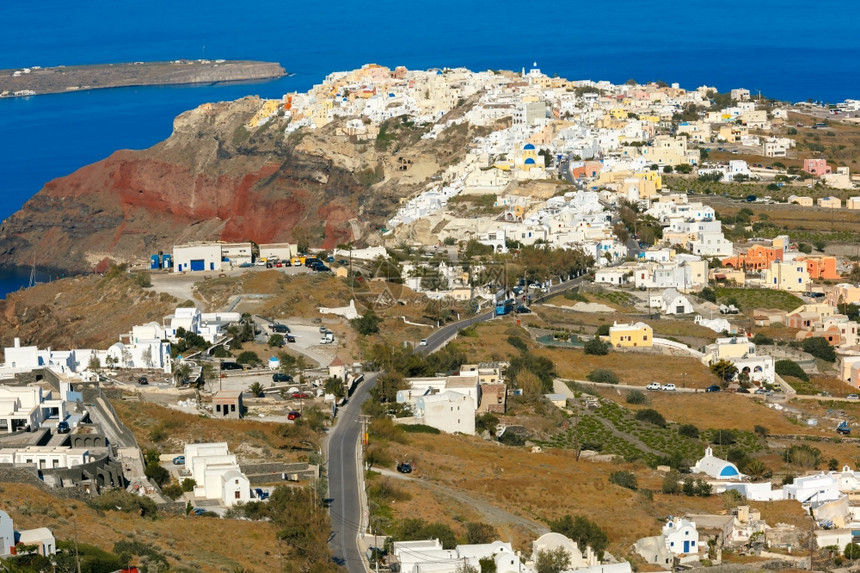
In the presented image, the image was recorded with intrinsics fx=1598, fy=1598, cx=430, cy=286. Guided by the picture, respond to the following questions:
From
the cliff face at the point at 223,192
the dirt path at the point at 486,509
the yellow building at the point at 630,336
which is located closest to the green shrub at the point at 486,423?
the dirt path at the point at 486,509

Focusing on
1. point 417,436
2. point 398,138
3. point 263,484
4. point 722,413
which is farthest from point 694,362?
point 398,138

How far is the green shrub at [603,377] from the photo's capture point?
42375 mm

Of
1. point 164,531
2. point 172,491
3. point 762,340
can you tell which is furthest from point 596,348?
point 164,531

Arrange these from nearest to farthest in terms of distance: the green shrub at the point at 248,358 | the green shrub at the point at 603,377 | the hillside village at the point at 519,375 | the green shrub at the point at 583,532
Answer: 1. the green shrub at the point at 583,532
2. the hillside village at the point at 519,375
3. the green shrub at the point at 248,358
4. the green shrub at the point at 603,377

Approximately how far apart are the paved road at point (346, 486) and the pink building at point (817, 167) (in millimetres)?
42019

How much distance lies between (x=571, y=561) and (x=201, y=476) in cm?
677

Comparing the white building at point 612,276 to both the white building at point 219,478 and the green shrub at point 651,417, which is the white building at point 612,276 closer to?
the green shrub at point 651,417

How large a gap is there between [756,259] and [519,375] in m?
20.5

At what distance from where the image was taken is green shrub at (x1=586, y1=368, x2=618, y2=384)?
4238cm

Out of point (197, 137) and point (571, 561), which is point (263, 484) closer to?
point (571, 561)

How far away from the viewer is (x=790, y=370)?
4406 cm

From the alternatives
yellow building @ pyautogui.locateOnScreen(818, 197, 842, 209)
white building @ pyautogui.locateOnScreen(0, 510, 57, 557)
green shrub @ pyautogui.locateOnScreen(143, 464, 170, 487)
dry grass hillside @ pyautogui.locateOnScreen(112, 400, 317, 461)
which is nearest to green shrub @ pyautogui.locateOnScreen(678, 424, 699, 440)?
dry grass hillside @ pyautogui.locateOnScreen(112, 400, 317, 461)

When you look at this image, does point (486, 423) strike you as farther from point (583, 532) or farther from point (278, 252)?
point (278, 252)

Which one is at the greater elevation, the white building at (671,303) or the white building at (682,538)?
the white building at (671,303)
